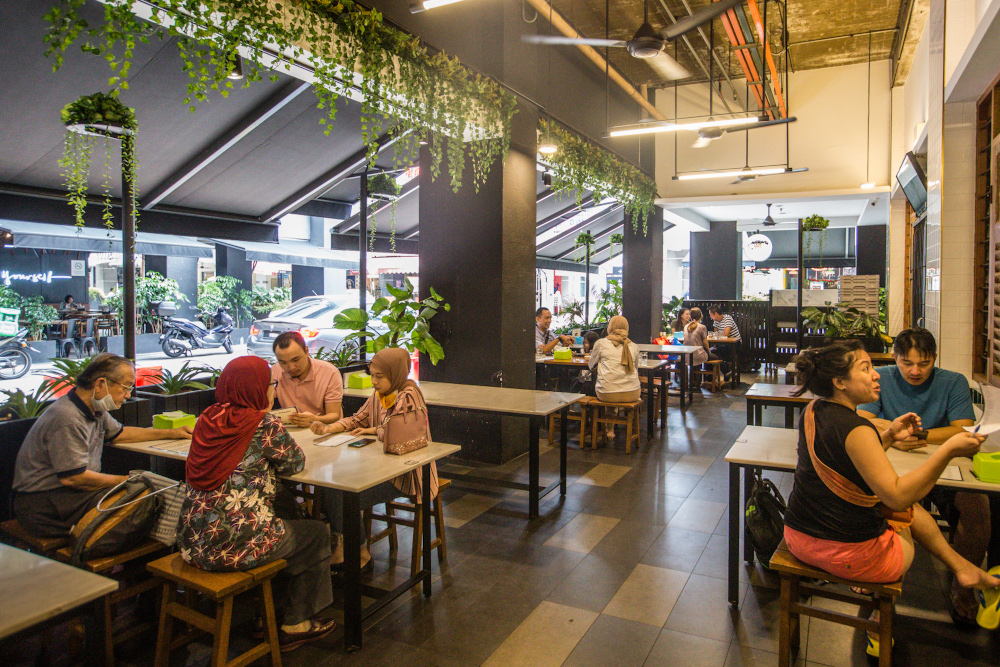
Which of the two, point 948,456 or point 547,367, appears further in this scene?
point 547,367

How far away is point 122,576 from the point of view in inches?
108

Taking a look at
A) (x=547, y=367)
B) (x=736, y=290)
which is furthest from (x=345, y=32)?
(x=736, y=290)

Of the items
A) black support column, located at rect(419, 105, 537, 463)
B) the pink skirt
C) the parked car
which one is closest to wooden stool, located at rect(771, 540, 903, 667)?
the pink skirt

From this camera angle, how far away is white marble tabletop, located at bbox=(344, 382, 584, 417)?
4062 mm

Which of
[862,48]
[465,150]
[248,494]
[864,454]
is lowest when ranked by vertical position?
[248,494]

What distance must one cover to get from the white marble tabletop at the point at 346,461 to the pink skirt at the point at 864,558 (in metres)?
1.76

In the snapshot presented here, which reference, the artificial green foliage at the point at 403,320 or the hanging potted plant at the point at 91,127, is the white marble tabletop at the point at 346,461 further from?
the artificial green foliage at the point at 403,320

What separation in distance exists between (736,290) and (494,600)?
1384 centimetres

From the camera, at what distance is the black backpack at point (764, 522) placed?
10.3 ft

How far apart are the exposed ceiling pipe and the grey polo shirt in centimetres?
482

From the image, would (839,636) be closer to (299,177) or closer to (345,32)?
(345,32)

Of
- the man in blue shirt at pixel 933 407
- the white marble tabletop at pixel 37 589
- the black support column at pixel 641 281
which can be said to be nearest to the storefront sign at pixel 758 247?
the black support column at pixel 641 281

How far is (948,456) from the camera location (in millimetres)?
2010

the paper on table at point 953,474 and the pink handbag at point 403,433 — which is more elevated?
the pink handbag at point 403,433
